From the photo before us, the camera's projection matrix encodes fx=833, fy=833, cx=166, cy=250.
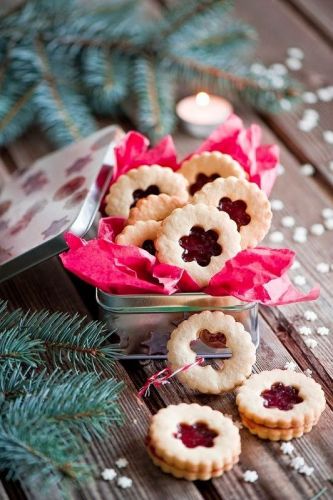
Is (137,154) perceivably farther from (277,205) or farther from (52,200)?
(277,205)

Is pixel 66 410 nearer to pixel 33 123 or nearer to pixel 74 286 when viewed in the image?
pixel 74 286

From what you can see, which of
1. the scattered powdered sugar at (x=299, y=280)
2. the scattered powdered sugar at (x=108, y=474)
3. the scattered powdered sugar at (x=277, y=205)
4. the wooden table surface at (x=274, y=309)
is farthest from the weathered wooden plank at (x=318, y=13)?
the scattered powdered sugar at (x=108, y=474)

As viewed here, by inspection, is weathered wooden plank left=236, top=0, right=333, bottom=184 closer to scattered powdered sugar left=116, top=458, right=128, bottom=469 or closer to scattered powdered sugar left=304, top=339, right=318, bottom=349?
scattered powdered sugar left=304, top=339, right=318, bottom=349

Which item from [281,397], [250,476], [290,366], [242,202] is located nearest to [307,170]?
[242,202]

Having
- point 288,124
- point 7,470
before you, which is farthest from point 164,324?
point 288,124

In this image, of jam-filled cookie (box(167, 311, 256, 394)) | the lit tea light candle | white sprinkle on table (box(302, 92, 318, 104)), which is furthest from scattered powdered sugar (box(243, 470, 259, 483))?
white sprinkle on table (box(302, 92, 318, 104))

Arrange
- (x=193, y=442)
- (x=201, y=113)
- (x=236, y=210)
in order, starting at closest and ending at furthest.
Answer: (x=193, y=442) < (x=236, y=210) < (x=201, y=113)
